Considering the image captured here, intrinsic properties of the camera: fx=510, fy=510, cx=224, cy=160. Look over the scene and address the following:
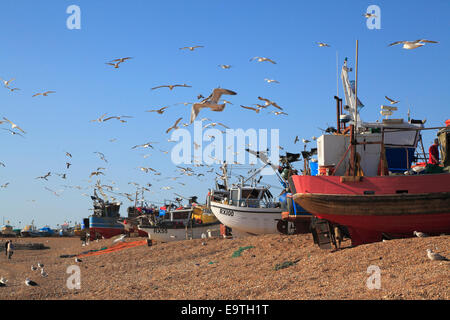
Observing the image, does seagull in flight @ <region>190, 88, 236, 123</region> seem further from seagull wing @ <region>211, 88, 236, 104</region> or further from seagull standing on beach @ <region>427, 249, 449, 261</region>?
seagull standing on beach @ <region>427, 249, 449, 261</region>

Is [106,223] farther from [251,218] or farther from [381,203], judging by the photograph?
[381,203]

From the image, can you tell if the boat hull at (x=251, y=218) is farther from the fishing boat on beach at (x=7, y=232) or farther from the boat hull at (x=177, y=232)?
the fishing boat on beach at (x=7, y=232)

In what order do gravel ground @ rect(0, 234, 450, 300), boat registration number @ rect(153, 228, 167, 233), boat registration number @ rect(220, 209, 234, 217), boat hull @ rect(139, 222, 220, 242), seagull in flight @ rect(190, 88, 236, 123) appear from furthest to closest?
boat registration number @ rect(153, 228, 167, 233)
boat hull @ rect(139, 222, 220, 242)
boat registration number @ rect(220, 209, 234, 217)
seagull in flight @ rect(190, 88, 236, 123)
gravel ground @ rect(0, 234, 450, 300)

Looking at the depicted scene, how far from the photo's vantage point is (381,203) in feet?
52.5

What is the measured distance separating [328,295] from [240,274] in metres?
5.19

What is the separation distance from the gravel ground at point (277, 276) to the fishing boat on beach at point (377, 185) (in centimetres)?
141

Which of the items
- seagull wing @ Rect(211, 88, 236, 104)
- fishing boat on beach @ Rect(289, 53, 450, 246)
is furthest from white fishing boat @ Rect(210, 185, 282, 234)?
seagull wing @ Rect(211, 88, 236, 104)

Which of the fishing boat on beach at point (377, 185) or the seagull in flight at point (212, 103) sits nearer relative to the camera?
the seagull in flight at point (212, 103)

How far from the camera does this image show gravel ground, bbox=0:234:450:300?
33.6 feet

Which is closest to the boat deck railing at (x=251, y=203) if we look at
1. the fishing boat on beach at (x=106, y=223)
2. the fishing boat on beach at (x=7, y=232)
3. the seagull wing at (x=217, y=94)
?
the seagull wing at (x=217, y=94)

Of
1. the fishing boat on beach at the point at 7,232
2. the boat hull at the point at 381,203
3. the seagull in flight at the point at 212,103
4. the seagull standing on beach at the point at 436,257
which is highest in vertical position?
the seagull in flight at the point at 212,103

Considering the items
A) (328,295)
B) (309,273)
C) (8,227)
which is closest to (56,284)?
(309,273)

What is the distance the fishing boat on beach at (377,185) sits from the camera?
15.6 meters

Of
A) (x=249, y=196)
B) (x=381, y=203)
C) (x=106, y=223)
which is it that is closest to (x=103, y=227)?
(x=106, y=223)
